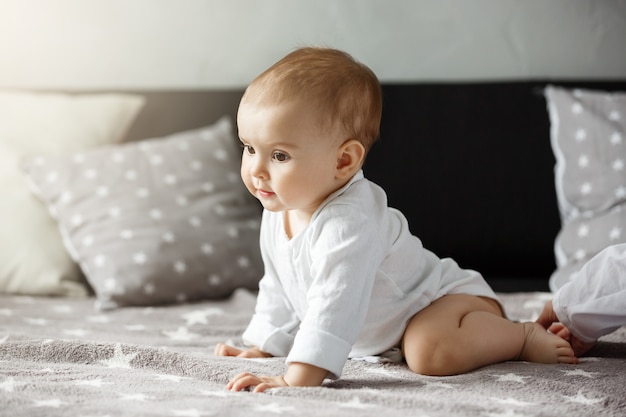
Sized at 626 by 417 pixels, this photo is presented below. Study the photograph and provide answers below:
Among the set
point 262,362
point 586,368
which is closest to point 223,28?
point 262,362

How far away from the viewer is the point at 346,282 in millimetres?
1224

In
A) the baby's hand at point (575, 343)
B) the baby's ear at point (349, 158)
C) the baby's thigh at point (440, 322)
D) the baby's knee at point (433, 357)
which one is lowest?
the baby's hand at point (575, 343)

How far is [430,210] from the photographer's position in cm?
215

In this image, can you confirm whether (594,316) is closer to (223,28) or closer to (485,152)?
(485,152)

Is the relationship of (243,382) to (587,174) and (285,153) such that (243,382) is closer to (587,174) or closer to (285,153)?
(285,153)

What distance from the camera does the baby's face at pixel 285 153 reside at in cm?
124

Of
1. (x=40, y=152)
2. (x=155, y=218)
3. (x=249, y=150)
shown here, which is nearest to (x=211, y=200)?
Answer: (x=155, y=218)

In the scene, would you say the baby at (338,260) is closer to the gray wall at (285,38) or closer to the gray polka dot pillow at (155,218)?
the gray polka dot pillow at (155,218)

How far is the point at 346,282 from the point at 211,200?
2.90 ft

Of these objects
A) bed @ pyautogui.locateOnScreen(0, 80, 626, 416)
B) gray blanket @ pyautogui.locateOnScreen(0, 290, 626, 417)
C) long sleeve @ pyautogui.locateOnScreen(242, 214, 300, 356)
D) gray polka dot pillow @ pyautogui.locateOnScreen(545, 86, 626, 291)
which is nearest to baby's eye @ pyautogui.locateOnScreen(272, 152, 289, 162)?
long sleeve @ pyautogui.locateOnScreen(242, 214, 300, 356)

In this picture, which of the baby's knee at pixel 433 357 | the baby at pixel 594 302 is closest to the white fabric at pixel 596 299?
the baby at pixel 594 302

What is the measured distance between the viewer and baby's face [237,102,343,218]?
1.24m

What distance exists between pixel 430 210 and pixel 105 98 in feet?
2.88

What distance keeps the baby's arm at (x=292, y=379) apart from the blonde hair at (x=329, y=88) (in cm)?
34
